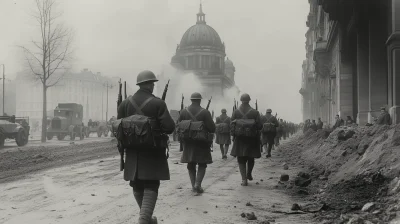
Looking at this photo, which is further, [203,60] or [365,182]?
[203,60]

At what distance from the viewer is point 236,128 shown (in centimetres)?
1091

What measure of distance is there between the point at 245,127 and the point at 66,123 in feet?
96.8

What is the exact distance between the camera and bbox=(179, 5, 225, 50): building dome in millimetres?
100812

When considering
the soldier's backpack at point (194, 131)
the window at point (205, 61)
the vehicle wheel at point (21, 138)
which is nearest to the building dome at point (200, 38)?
the window at point (205, 61)

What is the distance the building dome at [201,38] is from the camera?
100812 mm

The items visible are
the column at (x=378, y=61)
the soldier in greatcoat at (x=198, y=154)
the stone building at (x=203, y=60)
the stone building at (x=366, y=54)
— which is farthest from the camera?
the stone building at (x=203, y=60)

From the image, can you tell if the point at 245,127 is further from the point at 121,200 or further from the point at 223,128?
the point at 223,128

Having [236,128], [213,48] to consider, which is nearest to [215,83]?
[213,48]

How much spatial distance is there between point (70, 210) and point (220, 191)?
3.26 m

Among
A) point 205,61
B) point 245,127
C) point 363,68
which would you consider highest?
point 205,61

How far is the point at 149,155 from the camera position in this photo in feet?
20.0

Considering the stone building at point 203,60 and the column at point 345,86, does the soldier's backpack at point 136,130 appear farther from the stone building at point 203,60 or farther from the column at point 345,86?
the stone building at point 203,60

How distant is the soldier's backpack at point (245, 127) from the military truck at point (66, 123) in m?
28.1

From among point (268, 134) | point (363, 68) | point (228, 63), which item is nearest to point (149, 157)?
point (268, 134)
